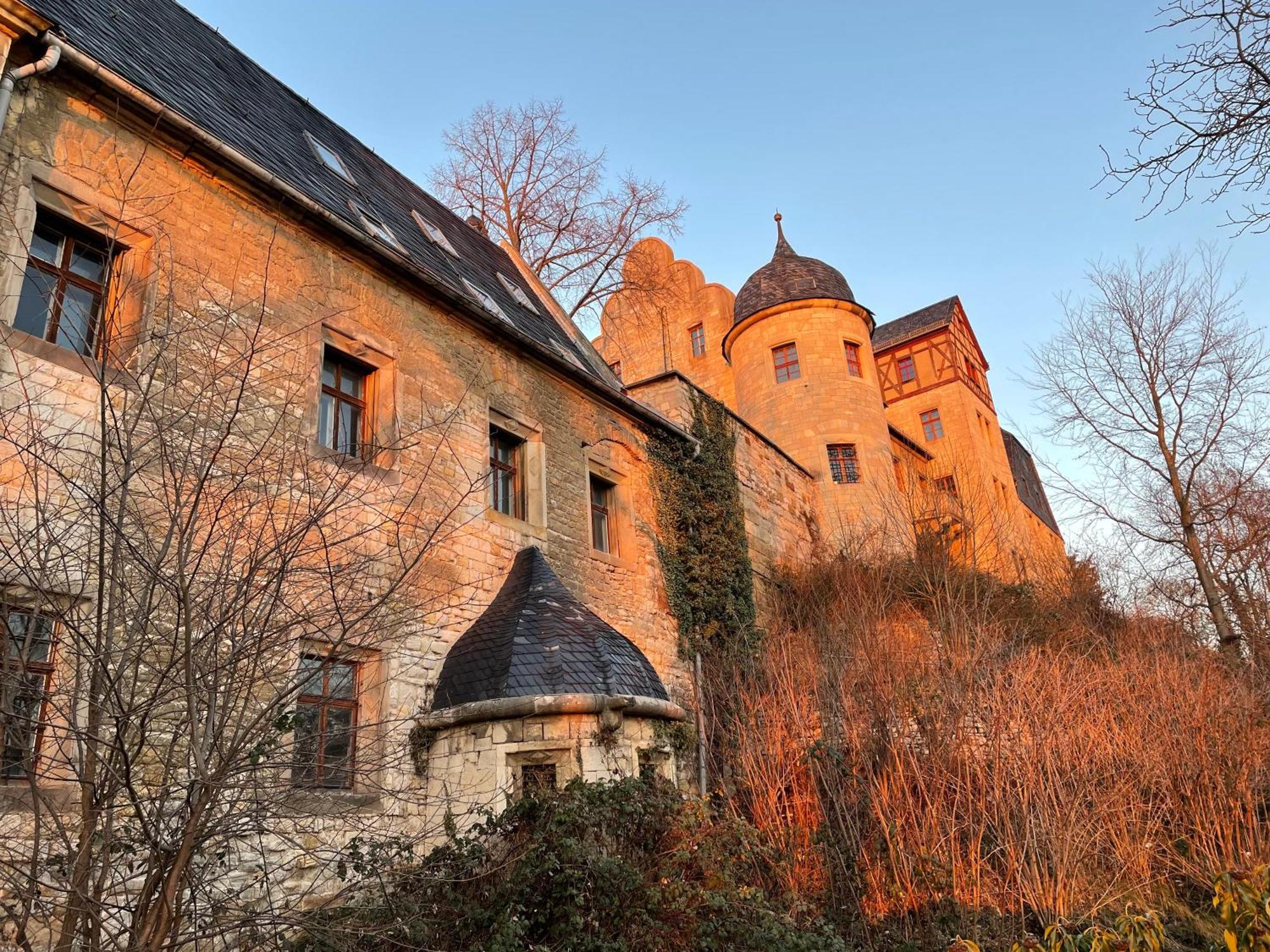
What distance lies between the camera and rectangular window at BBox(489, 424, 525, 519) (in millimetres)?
9422

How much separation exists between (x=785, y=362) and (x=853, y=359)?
158 centimetres

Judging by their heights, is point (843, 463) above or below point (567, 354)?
above

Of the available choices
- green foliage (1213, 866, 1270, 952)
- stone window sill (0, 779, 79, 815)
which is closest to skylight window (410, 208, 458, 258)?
stone window sill (0, 779, 79, 815)

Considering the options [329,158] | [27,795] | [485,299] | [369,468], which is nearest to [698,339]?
[485,299]

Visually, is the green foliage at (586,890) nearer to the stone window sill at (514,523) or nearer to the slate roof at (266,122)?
the stone window sill at (514,523)

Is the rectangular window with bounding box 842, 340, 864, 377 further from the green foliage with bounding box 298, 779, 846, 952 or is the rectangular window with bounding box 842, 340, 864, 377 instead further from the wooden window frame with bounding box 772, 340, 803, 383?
the green foliage with bounding box 298, 779, 846, 952

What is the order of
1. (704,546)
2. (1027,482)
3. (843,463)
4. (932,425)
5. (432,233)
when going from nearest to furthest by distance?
(432,233), (704,546), (843,463), (932,425), (1027,482)

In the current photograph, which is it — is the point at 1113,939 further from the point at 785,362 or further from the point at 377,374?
the point at 785,362

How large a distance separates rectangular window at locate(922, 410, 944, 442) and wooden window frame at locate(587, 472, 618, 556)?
17131mm

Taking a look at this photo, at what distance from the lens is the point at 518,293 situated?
13.1 meters

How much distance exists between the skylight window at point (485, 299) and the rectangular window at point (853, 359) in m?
10.9

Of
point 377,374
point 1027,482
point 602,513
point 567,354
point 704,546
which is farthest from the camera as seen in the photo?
point 1027,482

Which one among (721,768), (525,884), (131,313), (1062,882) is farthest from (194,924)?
(721,768)

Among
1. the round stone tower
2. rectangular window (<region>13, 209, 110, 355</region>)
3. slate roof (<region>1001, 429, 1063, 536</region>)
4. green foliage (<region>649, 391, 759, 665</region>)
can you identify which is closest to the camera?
rectangular window (<region>13, 209, 110, 355</region>)
